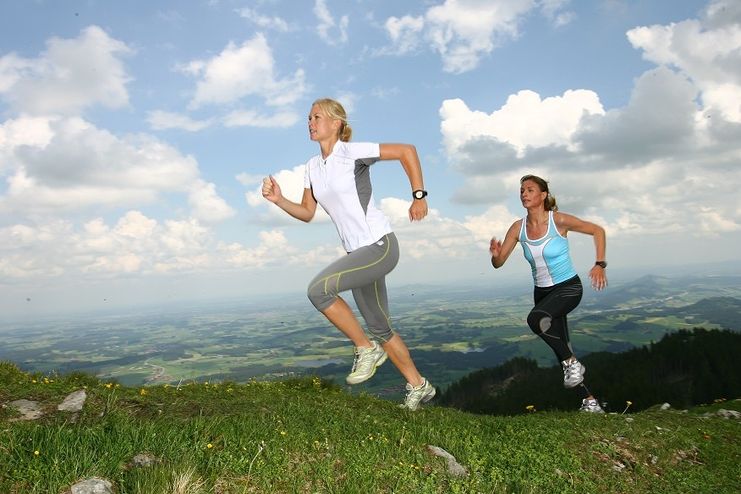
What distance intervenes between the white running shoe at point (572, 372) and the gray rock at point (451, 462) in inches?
160

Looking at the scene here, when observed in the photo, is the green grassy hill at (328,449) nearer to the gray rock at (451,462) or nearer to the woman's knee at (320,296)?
the gray rock at (451,462)

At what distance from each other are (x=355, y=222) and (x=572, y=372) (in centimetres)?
454

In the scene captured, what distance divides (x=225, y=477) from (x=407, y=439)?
6.09 feet

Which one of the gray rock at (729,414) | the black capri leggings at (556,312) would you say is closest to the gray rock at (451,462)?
the black capri leggings at (556,312)

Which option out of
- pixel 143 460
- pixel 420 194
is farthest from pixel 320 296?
pixel 143 460

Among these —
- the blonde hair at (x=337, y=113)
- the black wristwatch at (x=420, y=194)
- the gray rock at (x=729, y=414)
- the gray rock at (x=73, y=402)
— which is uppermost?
the blonde hair at (x=337, y=113)

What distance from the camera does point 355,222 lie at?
6.25 metres

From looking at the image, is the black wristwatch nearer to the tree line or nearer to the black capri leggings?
the black capri leggings

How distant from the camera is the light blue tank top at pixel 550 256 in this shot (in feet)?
26.7

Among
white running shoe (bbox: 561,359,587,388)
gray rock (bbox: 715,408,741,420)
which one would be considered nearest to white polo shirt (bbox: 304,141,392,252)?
white running shoe (bbox: 561,359,587,388)

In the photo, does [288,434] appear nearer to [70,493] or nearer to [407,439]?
[407,439]

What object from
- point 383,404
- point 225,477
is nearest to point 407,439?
point 225,477

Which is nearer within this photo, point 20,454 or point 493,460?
point 20,454

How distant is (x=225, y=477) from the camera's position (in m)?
3.94
